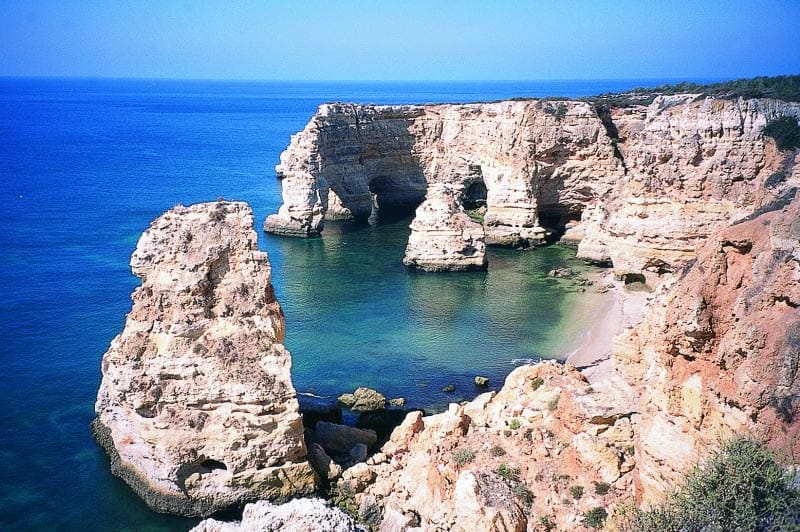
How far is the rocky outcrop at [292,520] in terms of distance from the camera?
14539mm

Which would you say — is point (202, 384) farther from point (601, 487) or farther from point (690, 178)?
point (690, 178)

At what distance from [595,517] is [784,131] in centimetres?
2154

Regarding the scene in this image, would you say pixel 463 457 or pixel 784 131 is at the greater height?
pixel 784 131

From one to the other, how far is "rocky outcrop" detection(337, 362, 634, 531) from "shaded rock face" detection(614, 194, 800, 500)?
1.31 meters

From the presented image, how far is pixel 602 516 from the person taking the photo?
13789mm

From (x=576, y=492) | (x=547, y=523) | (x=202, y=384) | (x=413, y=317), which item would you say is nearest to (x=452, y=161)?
(x=413, y=317)

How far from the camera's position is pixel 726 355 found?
461 inches

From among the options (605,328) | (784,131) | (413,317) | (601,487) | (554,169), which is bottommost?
(413,317)

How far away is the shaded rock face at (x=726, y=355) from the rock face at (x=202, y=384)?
9.49m

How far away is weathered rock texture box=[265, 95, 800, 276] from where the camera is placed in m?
28.3

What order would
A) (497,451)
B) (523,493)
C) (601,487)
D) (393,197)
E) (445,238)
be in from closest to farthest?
1. (601,487)
2. (523,493)
3. (497,451)
4. (445,238)
5. (393,197)

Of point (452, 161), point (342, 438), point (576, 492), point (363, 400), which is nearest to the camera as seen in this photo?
point (576, 492)

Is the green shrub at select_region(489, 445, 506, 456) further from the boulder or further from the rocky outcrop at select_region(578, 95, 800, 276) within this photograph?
the rocky outcrop at select_region(578, 95, 800, 276)

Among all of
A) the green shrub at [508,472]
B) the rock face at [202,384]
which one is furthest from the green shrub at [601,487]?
the rock face at [202,384]
